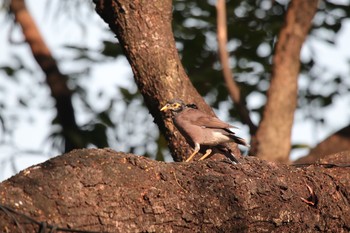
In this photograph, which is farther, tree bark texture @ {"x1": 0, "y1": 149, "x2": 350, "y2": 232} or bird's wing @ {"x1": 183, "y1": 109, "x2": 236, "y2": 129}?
bird's wing @ {"x1": 183, "y1": 109, "x2": 236, "y2": 129}

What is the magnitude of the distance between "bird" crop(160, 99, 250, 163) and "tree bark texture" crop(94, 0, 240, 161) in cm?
9

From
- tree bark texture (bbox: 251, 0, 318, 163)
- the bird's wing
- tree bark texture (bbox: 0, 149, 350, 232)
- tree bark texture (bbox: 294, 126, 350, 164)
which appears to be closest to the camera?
tree bark texture (bbox: 0, 149, 350, 232)

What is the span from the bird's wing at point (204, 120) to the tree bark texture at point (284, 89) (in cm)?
110

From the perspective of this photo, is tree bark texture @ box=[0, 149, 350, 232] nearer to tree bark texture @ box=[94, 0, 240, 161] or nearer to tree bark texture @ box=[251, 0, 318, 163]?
tree bark texture @ box=[94, 0, 240, 161]

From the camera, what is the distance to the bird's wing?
5.99 meters

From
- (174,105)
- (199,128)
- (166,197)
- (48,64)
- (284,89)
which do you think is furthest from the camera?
(48,64)

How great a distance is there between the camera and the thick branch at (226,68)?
7.20 meters

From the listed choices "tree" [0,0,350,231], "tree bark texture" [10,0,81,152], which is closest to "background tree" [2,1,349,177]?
"tree bark texture" [10,0,81,152]

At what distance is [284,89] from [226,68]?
525 mm

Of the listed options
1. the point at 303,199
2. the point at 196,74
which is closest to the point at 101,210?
the point at 303,199

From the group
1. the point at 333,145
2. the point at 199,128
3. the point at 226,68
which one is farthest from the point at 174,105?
the point at 333,145

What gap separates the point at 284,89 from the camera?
726 cm

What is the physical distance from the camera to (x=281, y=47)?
7355 mm

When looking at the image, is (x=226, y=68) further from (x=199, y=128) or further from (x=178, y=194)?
(x=178, y=194)
